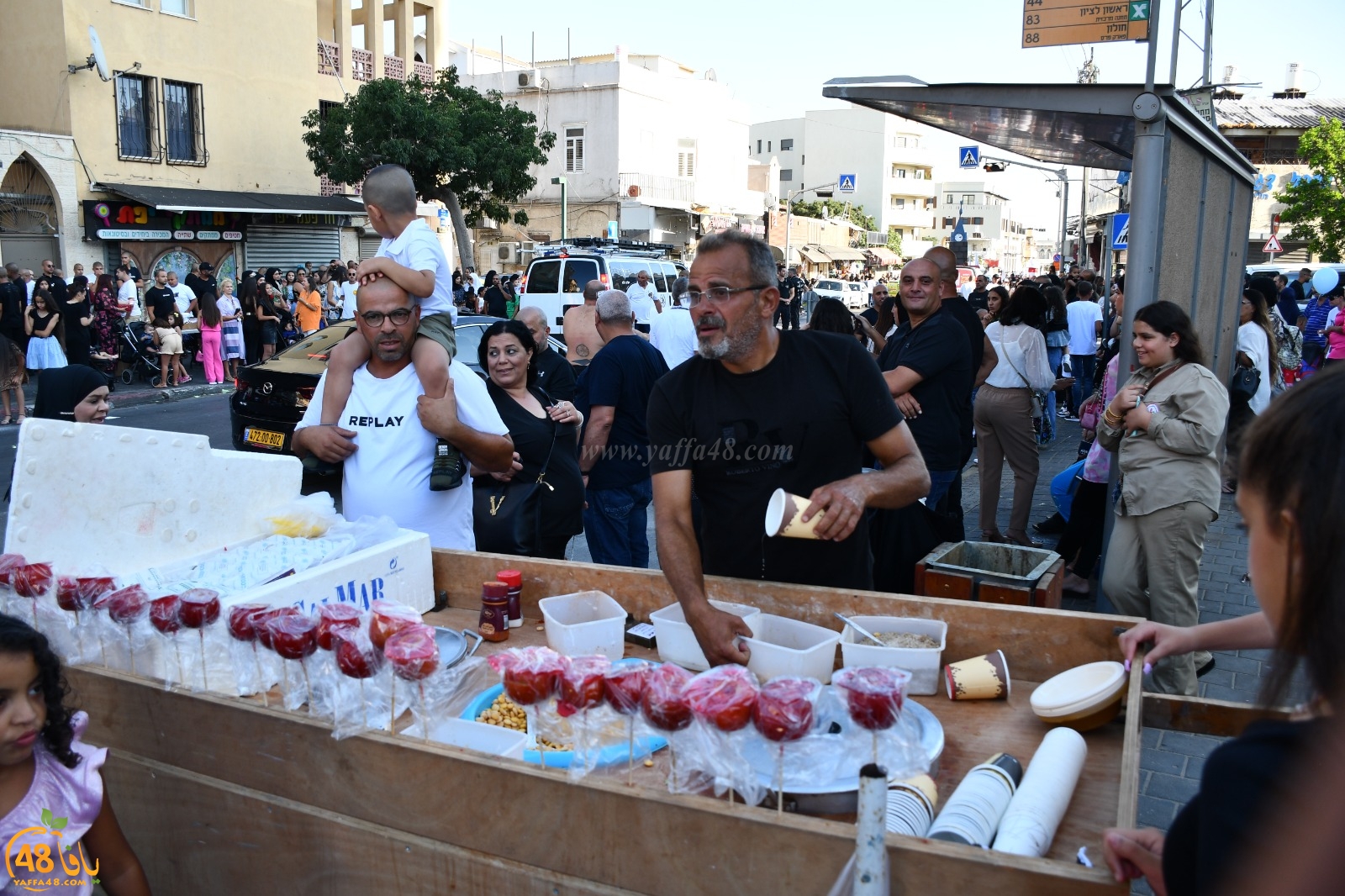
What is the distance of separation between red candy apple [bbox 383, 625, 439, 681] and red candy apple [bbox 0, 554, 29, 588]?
1323 mm

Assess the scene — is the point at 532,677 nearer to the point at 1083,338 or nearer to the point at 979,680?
the point at 979,680

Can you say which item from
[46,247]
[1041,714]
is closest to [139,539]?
[1041,714]

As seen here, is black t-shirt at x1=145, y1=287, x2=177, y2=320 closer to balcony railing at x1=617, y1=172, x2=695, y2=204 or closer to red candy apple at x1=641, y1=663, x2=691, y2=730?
red candy apple at x1=641, y1=663, x2=691, y2=730

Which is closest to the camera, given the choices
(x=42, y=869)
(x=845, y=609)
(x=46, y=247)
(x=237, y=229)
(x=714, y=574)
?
(x=42, y=869)

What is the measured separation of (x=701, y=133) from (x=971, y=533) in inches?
1742

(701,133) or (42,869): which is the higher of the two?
(701,133)

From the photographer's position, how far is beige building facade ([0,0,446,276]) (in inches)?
810

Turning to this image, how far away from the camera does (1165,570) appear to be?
4.66 metres

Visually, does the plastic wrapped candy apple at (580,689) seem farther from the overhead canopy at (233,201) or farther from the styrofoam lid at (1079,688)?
the overhead canopy at (233,201)

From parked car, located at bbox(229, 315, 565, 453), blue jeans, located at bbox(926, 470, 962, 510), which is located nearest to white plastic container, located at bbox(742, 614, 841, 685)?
blue jeans, located at bbox(926, 470, 962, 510)

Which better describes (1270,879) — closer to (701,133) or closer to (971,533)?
(971,533)

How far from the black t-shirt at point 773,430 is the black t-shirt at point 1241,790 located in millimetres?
1718

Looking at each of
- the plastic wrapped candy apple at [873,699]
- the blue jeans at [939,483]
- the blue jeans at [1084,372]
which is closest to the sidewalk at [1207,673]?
the plastic wrapped candy apple at [873,699]

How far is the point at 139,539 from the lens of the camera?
10.1 feet
